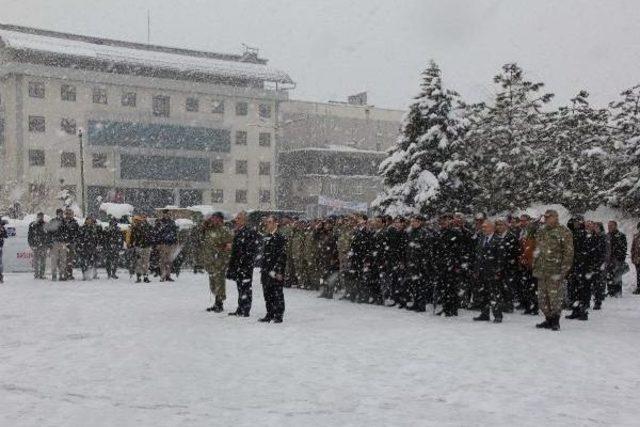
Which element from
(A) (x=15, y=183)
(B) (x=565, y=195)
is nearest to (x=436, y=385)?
(B) (x=565, y=195)

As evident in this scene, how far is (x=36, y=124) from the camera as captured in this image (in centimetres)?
5588

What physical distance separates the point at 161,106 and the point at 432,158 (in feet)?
122

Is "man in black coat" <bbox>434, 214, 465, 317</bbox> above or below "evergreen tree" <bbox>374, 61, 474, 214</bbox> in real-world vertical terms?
below

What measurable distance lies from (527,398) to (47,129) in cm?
5421

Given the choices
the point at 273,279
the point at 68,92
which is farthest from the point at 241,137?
the point at 273,279

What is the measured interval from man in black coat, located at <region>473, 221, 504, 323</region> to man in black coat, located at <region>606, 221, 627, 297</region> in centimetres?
596

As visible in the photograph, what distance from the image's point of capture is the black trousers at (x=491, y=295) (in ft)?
41.8

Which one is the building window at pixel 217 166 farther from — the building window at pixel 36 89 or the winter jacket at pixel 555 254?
the winter jacket at pixel 555 254

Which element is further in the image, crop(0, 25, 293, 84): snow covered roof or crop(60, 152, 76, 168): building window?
crop(60, 152, 76, 168): building window

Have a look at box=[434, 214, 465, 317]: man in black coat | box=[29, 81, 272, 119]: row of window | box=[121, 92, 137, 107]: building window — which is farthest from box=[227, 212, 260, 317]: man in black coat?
box=[121, 92, 137, 107]: building window

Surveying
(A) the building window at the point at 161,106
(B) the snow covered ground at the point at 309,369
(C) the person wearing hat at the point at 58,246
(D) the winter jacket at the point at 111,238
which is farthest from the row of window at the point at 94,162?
(B) the snow covered ground at the point at 309,369

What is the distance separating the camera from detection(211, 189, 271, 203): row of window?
212 feet

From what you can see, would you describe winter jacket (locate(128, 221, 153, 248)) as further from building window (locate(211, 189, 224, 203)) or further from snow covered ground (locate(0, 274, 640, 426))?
building window (locate(211, 189, 224, 203))

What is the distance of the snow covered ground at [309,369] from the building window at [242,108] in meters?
52.2
